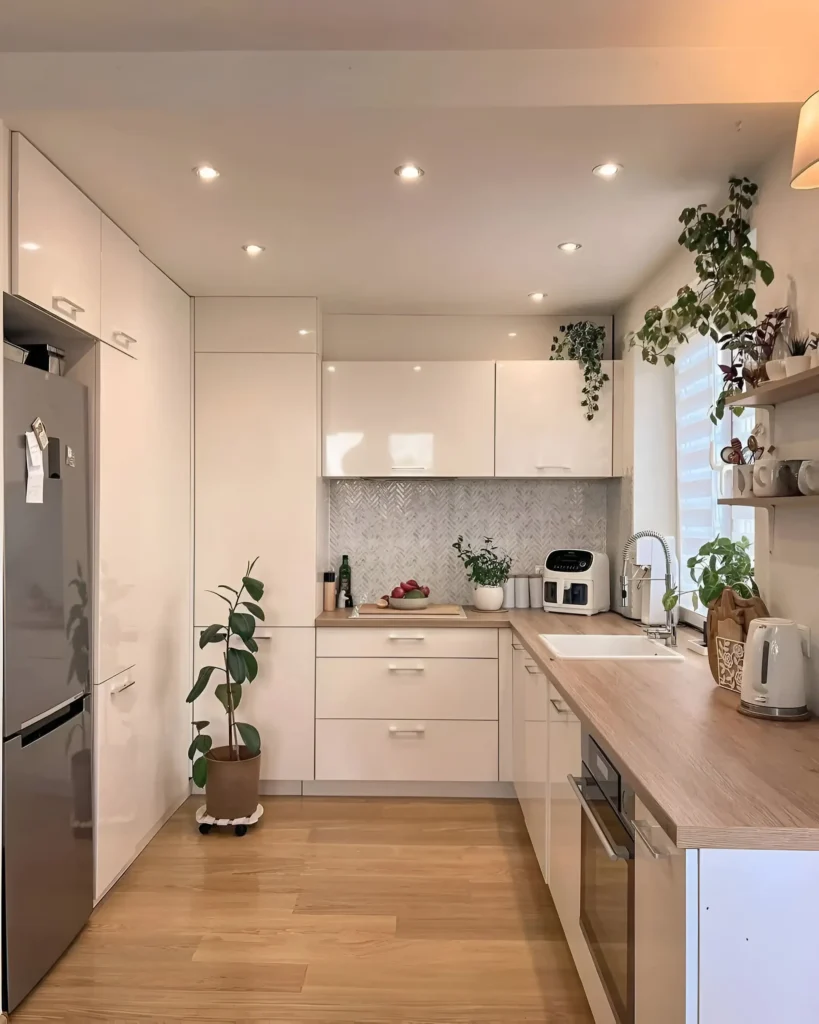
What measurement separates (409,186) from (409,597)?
2.05 m

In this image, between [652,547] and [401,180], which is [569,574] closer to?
[652,547]

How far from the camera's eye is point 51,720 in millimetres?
2320

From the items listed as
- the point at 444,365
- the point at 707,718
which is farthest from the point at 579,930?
the point at 444,365

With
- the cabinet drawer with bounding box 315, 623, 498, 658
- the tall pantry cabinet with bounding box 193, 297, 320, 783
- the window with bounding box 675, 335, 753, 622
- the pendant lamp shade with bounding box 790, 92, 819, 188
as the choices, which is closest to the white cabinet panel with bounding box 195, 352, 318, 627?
the tall pantry cabinet with bounding box 193, 297, 320, 783

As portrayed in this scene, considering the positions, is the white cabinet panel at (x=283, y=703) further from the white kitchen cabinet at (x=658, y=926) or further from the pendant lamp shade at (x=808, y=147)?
the pendant lamp shade at (x=808, y=147)

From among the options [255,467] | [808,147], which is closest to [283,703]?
[255,467]

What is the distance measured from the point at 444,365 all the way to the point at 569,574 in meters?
1.20

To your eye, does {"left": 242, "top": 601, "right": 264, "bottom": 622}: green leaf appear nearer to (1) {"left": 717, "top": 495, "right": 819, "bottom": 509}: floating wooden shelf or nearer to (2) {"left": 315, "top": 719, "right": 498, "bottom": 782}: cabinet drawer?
(2) {"left": 315, "top": 719, "right": 498, "bottom": 782}: cabinet drawer

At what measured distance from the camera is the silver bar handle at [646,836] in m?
1.41

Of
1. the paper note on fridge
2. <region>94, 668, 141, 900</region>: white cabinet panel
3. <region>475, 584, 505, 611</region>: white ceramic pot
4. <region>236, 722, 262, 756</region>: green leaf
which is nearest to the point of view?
the paper note on fridge

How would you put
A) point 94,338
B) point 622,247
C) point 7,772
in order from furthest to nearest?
point 622,247 → point 94,338 → point 7,772

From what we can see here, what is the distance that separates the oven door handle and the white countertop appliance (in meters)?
1.66

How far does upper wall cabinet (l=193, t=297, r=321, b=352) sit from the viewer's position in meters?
3.73

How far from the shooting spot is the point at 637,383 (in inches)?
142
